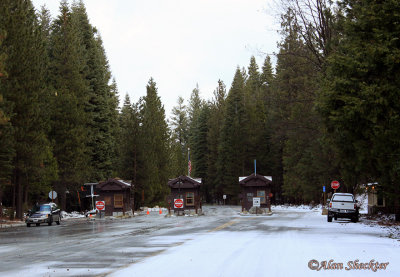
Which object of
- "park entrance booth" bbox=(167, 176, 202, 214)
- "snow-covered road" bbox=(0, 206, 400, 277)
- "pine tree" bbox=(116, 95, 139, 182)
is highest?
"pine tree" bbox=(116, 95, 139, 182)

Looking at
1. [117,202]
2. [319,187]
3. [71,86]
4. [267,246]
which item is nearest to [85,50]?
[71,86]

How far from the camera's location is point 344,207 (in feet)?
118

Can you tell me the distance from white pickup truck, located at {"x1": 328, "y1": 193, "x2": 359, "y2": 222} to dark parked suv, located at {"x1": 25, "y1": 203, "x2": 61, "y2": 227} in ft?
71.2

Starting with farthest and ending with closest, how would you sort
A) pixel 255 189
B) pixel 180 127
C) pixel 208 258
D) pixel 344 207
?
pixel 180 127, pixel 255 189, pixel 344 207, pixel 208 258

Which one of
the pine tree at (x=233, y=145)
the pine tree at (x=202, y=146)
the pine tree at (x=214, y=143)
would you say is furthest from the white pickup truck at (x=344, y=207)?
the pine tree at (x=202, y=146)

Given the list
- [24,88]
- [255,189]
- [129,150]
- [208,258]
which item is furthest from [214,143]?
[208,258]

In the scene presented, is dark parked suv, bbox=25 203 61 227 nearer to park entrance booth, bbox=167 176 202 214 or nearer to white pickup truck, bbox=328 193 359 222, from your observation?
park entrance booth, bbox=167 176 202 214

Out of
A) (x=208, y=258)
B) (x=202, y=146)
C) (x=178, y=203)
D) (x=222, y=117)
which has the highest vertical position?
(x=222, y=117)

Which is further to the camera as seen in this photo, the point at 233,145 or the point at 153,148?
the point at 233,145

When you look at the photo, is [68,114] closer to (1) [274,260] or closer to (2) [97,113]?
(2) [97,113]

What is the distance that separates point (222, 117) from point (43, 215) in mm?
78711

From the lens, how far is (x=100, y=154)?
68.6 meters

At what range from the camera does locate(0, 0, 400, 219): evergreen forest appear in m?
25.0

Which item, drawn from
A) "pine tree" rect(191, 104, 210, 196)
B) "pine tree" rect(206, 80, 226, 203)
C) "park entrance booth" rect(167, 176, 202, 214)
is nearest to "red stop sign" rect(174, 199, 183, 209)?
"park entrance booth" rect(167, 176, 202, 214)
